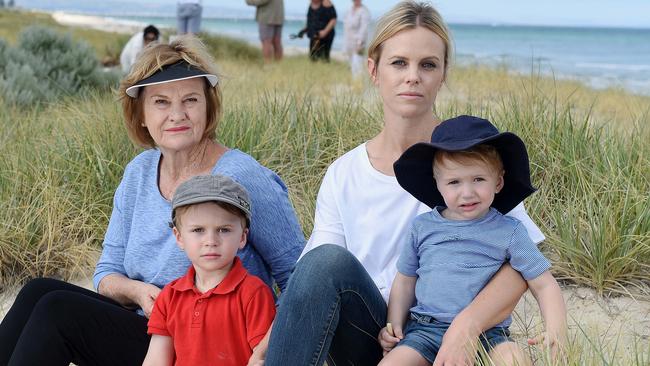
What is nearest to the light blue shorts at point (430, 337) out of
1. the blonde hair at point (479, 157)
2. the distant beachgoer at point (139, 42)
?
the blonde hair at point (479, 157)

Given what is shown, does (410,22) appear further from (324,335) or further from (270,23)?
(270,23)

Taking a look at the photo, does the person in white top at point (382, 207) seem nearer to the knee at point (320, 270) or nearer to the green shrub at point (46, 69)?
the knee at point (320, 270)

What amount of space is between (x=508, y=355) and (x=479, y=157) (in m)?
0.61

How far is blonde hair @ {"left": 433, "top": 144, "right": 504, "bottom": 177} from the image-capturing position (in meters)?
2.61

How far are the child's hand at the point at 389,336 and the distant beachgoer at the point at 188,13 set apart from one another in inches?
332

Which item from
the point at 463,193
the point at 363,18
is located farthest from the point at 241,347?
the point at 363,18

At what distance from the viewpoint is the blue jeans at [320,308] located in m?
2.47

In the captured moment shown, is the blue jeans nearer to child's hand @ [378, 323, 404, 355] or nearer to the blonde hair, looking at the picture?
child's hand @ [378, 323, 404, 355]

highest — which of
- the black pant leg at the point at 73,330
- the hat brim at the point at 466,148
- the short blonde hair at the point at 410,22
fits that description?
the short blonde hair at the point at 410,22

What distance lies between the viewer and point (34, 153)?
4965mm

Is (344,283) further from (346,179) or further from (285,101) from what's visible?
(285,101)

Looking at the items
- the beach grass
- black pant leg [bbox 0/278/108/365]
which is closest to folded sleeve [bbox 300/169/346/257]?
black pant leg [bbox 0/278/108/365]

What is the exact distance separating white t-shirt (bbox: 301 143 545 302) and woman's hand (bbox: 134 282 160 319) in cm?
54

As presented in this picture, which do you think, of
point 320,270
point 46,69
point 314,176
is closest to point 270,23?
point 46,69
